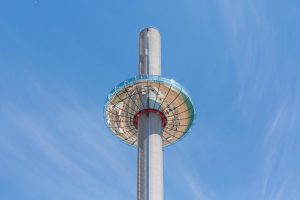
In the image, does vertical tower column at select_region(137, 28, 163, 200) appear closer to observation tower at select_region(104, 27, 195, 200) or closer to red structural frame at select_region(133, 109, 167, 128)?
observation tower at select_region(104, 27, 195, 200)

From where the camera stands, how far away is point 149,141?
59.3m

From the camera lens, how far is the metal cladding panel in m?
62.6

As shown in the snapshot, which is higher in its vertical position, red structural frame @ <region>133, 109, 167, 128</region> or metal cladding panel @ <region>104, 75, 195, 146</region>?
metal cladding panel @ <region>104, 75, 195, 146</region>

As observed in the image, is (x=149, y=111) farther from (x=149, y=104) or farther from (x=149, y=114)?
(x=149, y=104)

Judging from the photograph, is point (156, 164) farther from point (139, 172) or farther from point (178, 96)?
point (178, 96)

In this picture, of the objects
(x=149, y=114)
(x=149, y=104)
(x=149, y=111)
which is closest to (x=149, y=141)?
(x=149, y=114)

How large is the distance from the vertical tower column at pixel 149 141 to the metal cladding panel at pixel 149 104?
1.04 metres

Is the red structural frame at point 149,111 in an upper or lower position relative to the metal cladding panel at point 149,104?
lower

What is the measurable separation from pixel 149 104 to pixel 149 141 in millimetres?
5235

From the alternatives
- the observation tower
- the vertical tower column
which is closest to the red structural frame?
the observation tower

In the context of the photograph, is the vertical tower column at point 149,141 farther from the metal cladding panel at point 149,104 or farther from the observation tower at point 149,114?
the metal cladding panel at point 149,104

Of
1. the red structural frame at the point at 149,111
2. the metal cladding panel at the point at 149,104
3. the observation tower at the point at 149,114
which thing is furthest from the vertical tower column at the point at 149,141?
the metal cladding panel at the point at 149,104

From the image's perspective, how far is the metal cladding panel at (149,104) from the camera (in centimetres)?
6256

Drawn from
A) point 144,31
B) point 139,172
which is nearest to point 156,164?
point 139,172
